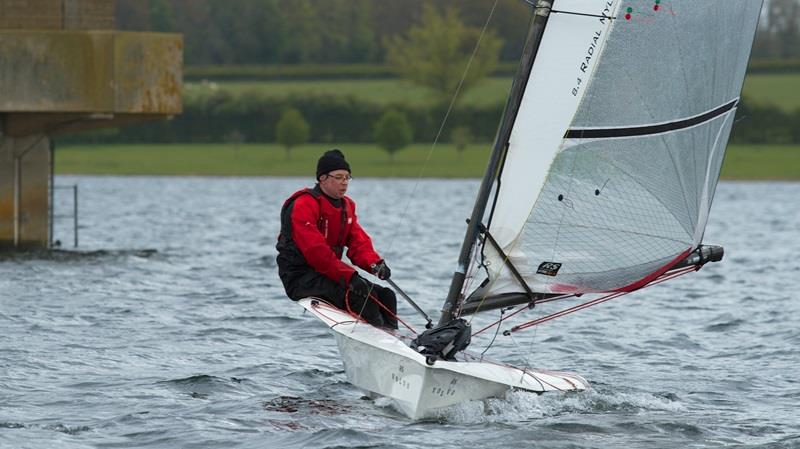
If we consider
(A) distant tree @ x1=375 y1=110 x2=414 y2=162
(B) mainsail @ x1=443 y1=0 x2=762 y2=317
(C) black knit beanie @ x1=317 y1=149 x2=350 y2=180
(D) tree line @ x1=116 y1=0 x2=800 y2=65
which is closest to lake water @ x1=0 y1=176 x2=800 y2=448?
(B) mainsail @ x1=443 y1=0 x2=762 y2=317

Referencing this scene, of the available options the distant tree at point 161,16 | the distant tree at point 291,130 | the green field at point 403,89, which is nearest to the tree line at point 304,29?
the distant tree at point 161,16

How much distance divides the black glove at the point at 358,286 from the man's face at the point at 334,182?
70 centimetres

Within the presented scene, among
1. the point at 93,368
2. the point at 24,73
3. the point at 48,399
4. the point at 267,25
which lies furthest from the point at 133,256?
the point at 267,25

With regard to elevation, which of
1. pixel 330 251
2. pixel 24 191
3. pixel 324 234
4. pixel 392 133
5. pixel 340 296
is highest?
pixel 392 133

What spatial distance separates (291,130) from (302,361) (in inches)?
2674

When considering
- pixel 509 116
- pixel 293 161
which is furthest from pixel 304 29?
pixel 509 116

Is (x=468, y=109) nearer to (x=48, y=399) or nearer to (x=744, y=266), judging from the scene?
(x=744, y=266)

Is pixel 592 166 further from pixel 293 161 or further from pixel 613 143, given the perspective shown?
pixel 293 161

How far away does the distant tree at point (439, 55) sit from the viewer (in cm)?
9681

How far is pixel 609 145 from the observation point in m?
11.8

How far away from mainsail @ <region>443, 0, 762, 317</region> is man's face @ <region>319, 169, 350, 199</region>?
51.7 inches

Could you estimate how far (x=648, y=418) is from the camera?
1178cm

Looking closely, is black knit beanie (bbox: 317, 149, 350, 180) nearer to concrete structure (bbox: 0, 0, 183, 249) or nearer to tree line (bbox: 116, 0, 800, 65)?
concrete structure (bbox: 0, 0, 183, 249)

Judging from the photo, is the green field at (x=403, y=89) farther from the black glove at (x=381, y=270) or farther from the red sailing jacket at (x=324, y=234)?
the black glove at (x=381, y=270)
